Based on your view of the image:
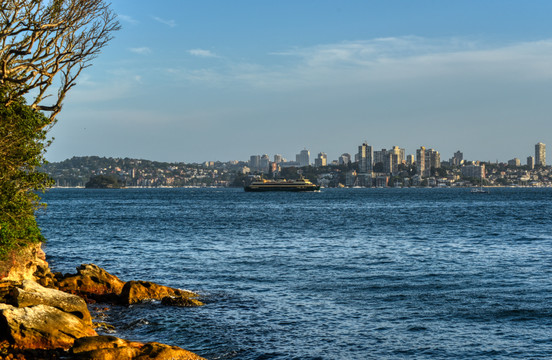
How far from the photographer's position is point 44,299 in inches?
736

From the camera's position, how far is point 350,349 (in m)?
18.3

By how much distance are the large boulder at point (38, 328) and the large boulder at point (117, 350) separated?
138 cm

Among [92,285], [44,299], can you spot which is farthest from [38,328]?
[92,285]

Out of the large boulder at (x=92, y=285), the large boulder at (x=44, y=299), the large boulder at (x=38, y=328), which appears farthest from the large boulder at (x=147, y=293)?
the large boulder at (x=38, y=328)

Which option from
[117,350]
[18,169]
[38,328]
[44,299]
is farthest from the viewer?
[18,169]

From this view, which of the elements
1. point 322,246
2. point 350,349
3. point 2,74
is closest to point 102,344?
point 350,349

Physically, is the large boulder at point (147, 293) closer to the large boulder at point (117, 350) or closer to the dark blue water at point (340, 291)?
the dark blue water at point (340, 291)

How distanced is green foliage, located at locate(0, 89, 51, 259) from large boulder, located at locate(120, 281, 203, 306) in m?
4.41

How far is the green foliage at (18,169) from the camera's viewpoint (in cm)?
2247

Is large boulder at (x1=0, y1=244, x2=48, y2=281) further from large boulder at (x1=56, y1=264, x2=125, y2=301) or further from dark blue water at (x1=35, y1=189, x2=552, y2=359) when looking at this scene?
dark blue water at (x1=35, y1=189, x2=552, y2=359)

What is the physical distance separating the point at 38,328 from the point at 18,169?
9307mm

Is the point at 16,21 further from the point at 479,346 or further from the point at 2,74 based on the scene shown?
the point at 479,346

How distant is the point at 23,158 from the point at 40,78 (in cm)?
326

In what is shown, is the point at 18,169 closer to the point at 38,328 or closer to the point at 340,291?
the point at 38,328
